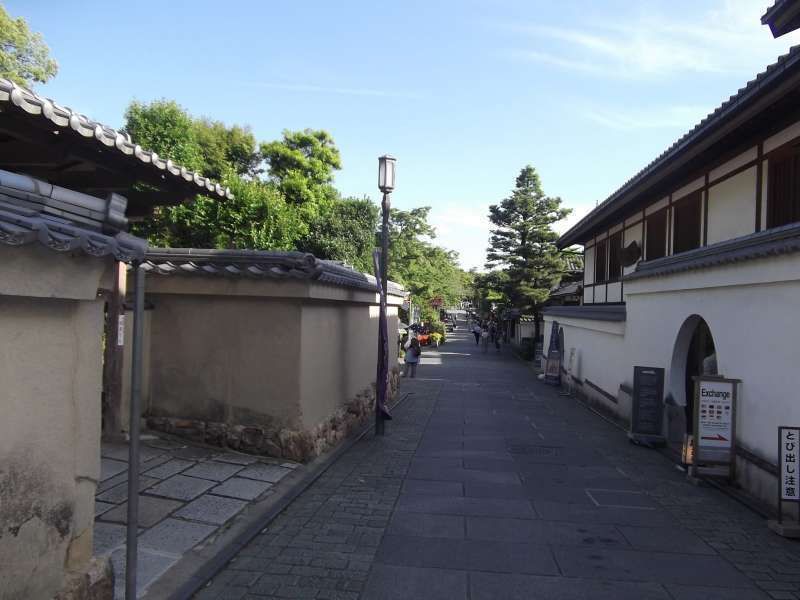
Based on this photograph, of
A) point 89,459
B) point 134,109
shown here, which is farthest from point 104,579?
point 134,109

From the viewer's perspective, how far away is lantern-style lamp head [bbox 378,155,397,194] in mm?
11469

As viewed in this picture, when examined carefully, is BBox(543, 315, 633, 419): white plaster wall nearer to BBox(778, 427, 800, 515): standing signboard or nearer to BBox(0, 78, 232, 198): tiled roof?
BBox(778, 427, 800, 515): standing signboard

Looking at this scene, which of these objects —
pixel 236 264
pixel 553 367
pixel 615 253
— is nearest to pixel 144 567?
pixel 236 264

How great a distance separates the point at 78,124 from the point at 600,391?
14.1 meters

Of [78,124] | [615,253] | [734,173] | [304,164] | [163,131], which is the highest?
[304,164]

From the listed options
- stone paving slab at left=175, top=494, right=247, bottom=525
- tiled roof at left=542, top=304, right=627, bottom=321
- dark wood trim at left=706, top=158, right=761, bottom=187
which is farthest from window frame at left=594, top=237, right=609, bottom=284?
stone paving slab at left=175, top=494, right=247, bottom=525

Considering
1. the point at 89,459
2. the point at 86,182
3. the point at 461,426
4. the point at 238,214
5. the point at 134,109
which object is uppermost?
the point at 134,109

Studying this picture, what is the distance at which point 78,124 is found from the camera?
445 centimetres

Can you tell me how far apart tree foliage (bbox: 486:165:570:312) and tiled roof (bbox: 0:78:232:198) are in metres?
30.5

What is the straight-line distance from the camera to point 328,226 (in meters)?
26.7

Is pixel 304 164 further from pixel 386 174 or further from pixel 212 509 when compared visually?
pixel 212 509

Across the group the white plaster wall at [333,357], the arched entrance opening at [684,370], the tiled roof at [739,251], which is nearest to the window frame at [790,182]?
the tiled roof at [739,251]

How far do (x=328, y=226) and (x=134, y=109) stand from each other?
8.95m

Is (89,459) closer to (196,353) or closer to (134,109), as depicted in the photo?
(196,353)
